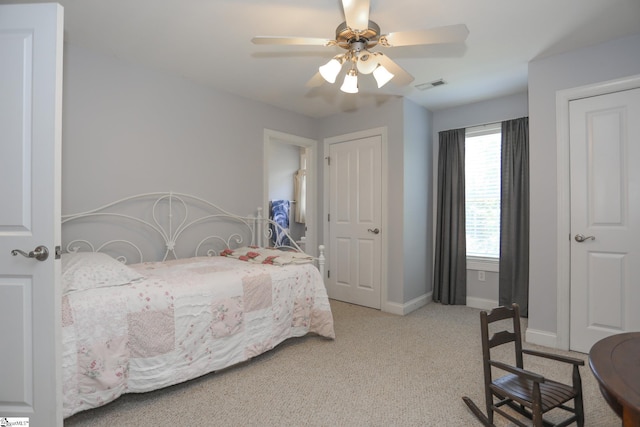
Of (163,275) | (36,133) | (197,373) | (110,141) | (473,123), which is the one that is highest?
(473,123)

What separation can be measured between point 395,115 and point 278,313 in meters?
2.49

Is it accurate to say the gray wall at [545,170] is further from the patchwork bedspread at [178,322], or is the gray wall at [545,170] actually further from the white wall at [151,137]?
the white wall at [151,137]

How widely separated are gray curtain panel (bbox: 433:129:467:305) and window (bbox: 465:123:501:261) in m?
0.11

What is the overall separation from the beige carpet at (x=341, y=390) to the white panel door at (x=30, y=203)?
43cm

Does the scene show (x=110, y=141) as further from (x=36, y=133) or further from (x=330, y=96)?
(x=330, y=96)

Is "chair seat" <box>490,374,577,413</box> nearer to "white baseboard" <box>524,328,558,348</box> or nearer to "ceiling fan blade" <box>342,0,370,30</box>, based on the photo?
"white baseboard" <box>524,328,558,348</box>

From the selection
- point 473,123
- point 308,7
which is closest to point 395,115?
point 473,123

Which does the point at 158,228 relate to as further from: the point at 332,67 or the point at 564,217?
the point at 564,217

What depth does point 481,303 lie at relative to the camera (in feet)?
13.1

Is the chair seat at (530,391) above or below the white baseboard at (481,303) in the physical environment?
above

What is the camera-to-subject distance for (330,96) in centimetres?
369

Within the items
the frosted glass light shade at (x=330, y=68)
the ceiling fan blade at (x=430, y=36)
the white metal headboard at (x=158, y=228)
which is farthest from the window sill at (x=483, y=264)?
the frosted glass light shade at (x=330, y=68)

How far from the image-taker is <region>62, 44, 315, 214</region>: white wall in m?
2.59

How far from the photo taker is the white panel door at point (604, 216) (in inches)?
98.7
